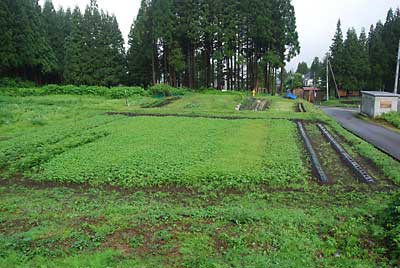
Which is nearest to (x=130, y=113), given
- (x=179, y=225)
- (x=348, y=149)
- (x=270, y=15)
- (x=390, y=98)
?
(x=348, y=149)

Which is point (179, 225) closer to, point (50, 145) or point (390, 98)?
point (50, 145)

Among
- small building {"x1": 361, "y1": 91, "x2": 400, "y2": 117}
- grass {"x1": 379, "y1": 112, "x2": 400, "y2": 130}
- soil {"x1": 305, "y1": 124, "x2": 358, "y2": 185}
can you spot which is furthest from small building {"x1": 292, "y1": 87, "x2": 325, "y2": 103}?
soil {"x1": 305, "y1": 124, "x2": 358, "y2": 185}

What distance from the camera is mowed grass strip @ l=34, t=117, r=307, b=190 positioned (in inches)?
286

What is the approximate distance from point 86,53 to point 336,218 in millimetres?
35934

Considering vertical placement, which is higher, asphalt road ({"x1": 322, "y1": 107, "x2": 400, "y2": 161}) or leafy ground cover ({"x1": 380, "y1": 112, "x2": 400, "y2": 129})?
leafy ground cover ({"x1": 380, "y1": 112, "x2": 400, "y2": 129})

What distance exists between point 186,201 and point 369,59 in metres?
39.2

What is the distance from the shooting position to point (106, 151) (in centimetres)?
956

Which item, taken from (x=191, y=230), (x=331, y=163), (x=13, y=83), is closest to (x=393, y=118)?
(x=331, y=163)

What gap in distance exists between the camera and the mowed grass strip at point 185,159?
23.9 feet

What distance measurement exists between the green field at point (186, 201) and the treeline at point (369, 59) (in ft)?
96.6

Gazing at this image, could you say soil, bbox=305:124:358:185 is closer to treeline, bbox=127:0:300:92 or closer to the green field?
the green field

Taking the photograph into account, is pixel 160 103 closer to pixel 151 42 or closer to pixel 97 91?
pixel 97 91

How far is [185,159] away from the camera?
28.6ft

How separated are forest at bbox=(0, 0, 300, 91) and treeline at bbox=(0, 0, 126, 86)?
0.28 feet
